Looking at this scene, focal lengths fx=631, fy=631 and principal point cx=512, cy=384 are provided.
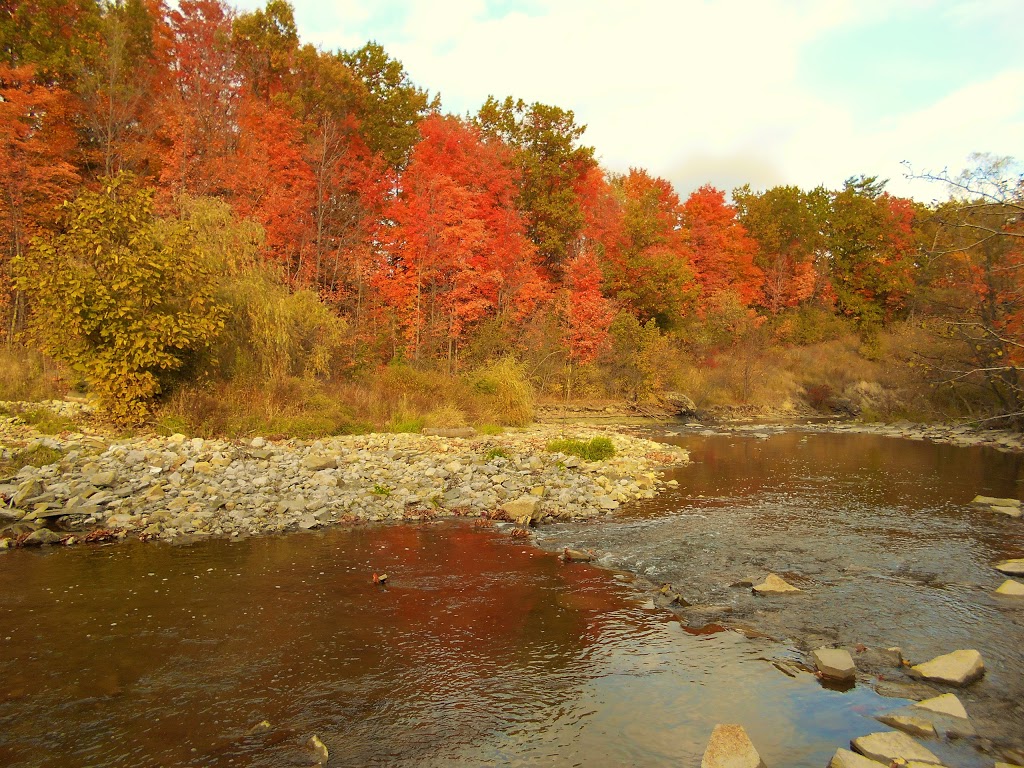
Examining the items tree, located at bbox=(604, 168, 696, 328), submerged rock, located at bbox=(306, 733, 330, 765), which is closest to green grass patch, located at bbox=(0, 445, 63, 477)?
submerged rock, located at bbox=(306, 733, 330, 765)

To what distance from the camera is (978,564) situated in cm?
896

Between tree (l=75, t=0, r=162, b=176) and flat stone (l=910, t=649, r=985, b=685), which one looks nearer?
flat stone (l=910, t=649, r=985, b=685)

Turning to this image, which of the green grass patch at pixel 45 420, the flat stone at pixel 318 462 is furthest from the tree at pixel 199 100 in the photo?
the flat stone at pixel 318 462

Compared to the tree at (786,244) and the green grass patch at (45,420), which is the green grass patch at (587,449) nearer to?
the green grass patch at (45,420)

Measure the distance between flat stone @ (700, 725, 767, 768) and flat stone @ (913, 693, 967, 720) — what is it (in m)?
1.77

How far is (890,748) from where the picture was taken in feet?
15.1

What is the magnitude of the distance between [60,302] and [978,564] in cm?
1793

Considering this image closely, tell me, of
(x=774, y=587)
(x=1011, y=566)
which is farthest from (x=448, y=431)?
(x=1011, y=566)

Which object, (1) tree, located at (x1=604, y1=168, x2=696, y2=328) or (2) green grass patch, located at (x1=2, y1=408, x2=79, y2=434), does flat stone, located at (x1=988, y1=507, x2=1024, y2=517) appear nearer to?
(2) green grass patch, located at (x1=2, y1=408, x2=79, y2=434)

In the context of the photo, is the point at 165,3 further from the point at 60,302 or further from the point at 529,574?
the point at 529,574

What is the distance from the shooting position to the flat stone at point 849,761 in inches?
172

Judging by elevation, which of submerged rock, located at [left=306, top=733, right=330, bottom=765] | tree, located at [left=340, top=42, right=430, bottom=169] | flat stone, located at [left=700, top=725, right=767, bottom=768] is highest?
tree, located at [left=340, top=42, right=430, bottom=169]

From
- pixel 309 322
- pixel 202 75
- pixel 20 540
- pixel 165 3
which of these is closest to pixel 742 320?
pixel 309 322

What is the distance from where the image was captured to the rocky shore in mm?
10188
